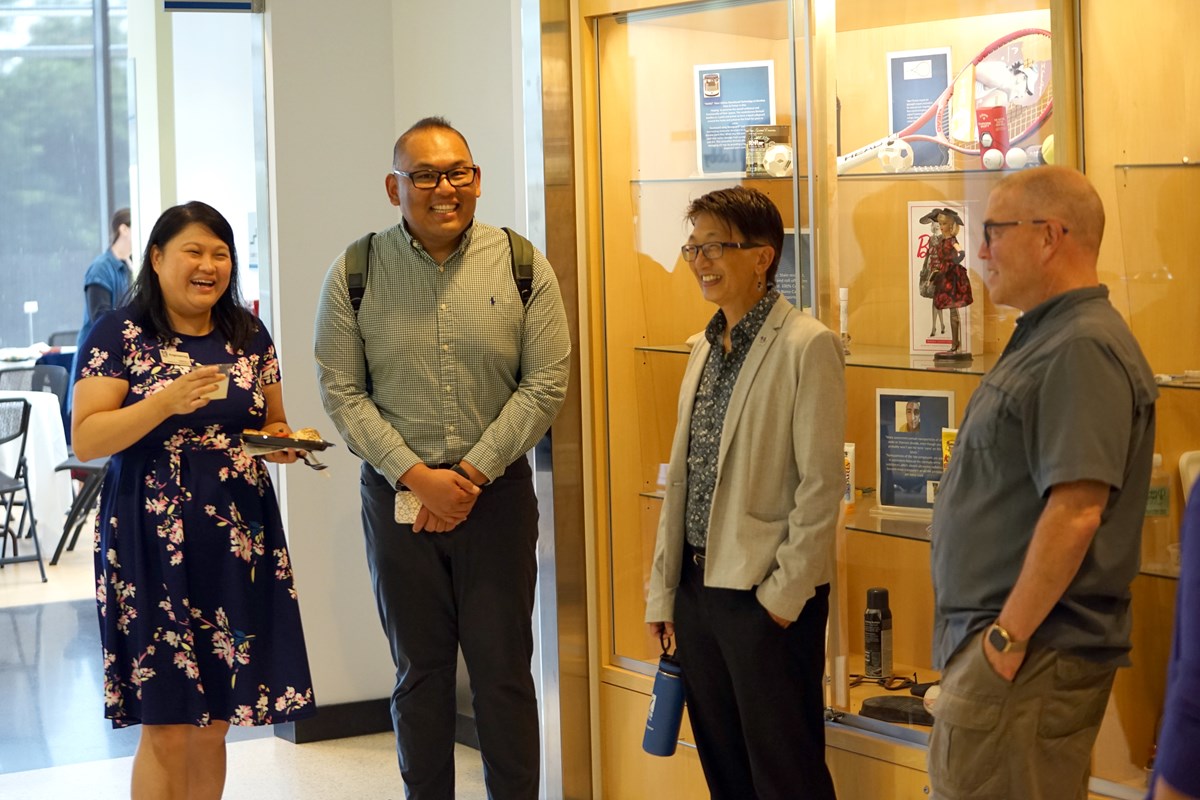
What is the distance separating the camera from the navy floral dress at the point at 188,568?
3105mm

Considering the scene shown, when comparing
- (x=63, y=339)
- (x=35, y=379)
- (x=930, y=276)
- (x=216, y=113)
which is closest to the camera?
(x=930, y=276)

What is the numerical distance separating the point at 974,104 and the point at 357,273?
1562 mm

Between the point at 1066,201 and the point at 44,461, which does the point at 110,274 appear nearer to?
the point at 44,461

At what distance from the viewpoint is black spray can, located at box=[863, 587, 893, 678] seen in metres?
3.41

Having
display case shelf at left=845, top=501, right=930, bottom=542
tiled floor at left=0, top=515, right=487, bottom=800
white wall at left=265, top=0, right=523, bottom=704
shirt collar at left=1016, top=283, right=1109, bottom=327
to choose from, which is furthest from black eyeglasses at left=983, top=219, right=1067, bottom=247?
tiled floor at left=0, top=515, right=487, bottom=800

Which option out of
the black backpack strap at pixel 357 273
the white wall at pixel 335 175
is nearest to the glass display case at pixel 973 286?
the black backpack strap at pixel 357 273

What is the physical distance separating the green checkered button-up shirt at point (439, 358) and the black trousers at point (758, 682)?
2.01 ft

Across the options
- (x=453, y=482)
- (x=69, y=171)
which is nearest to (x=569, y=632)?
(x=453, y=482)

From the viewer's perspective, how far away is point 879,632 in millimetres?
3408

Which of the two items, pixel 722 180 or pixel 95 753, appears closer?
pixel 722 180

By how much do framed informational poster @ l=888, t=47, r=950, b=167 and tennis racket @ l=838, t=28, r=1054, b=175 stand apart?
0.02 meters

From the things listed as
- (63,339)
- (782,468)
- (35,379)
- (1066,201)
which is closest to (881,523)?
(782,468)

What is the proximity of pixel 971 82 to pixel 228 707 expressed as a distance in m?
2.32

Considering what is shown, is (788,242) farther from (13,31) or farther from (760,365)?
(13,31)
